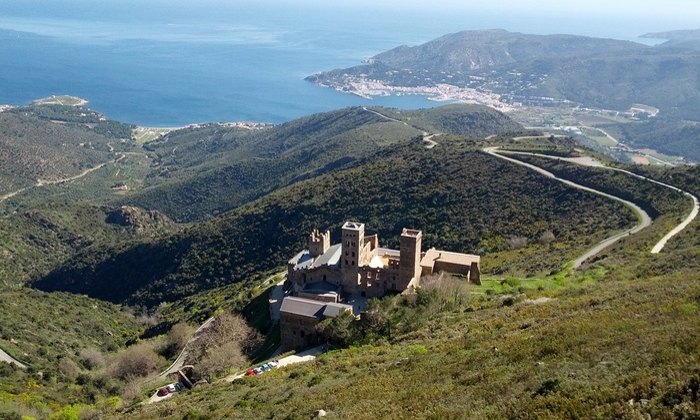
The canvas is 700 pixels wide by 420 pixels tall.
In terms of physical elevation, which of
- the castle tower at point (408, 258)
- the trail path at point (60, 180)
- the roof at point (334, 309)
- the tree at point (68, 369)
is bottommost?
the trail path at point (60, 180)

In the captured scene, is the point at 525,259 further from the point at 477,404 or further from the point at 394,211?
the point at 477,404

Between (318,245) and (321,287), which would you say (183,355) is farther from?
(318,245)

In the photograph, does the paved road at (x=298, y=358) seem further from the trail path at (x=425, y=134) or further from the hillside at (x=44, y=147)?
the hillside at (x=44, y=147)

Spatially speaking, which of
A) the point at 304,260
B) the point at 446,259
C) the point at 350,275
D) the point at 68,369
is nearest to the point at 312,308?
the point at 350,275

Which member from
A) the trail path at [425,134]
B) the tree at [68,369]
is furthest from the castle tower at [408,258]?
the trail path at [425,134]

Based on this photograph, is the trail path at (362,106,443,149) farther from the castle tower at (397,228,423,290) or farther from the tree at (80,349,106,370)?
the tree at (80,349,106,370)

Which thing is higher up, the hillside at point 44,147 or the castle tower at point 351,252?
the castle tower at point 351,252

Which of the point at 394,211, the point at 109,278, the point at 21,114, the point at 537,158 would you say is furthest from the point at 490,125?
the point at 21,114
